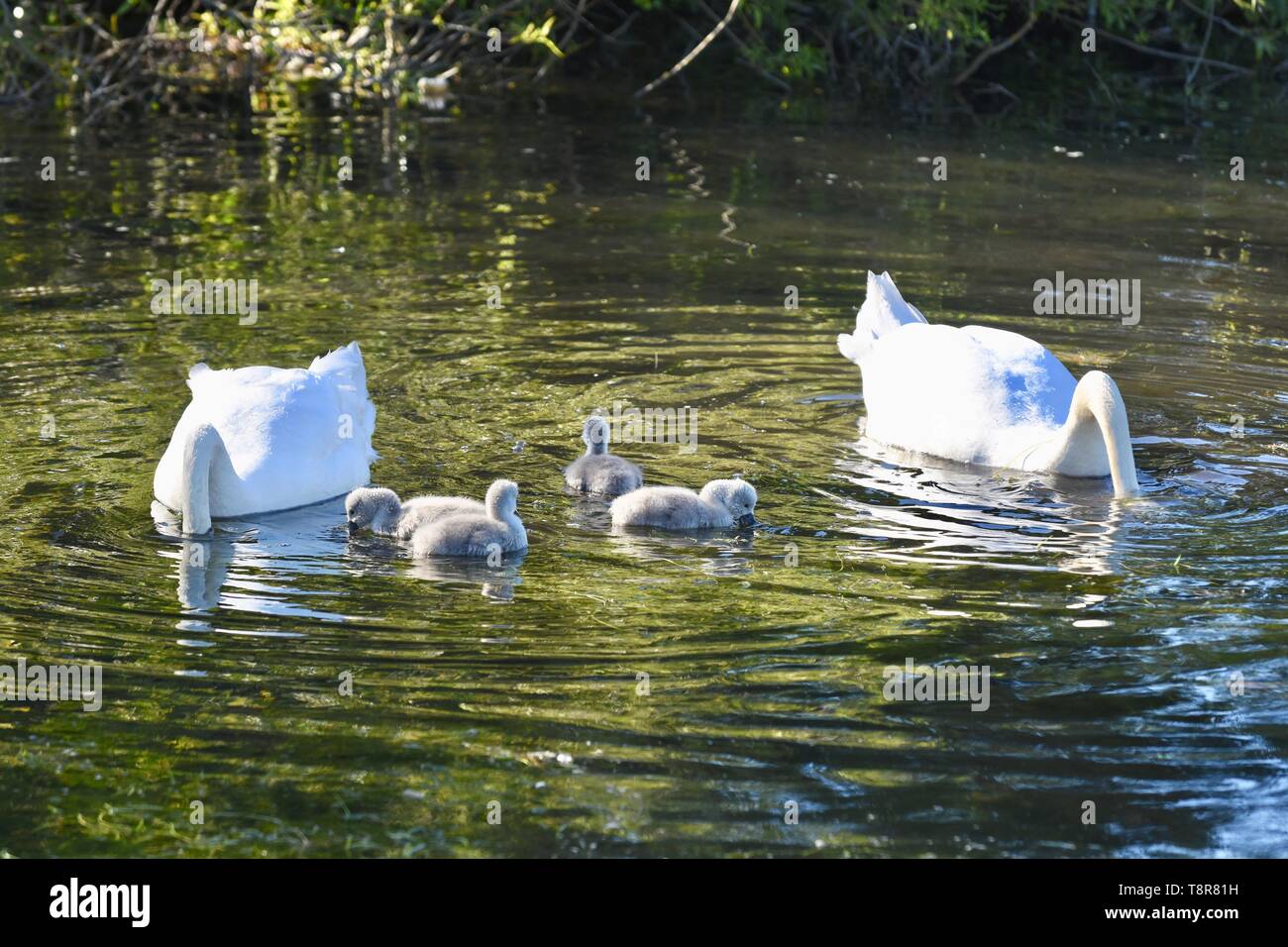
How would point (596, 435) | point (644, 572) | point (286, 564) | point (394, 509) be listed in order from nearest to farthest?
point (644, 572) → point (286, 564) → point (394, 509) → point (596, 435)

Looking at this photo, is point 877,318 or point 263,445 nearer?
point 263,445

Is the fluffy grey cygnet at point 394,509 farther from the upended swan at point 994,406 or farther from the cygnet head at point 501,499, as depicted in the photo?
the upended swan at point 994,406

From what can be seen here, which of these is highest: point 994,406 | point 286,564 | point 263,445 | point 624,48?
point 624,48

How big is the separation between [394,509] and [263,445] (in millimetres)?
826

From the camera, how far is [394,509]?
8016mm

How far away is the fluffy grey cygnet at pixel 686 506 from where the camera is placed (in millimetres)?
8102

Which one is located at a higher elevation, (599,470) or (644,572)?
(599,470)

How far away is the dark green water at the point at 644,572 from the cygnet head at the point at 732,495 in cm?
19

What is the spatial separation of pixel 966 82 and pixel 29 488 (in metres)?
16.8

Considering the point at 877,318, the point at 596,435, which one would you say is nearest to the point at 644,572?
the point at 596,435

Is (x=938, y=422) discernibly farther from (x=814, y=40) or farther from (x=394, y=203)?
(x=814, y=40)

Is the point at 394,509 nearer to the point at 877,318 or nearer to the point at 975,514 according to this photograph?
the point at 975,514

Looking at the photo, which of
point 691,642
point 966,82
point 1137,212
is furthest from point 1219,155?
point 691,642

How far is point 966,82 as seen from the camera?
23031mm
